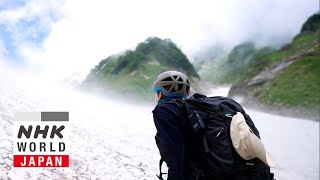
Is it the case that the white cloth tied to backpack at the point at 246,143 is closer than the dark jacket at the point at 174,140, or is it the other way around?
the white cloth tied to backpack at the point at 246,143

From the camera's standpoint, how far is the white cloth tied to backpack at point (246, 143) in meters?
3.78

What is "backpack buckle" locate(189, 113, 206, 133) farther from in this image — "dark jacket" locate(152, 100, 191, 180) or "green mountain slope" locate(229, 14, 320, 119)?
"green mountain slope" locate(229, 14, 320, 119)

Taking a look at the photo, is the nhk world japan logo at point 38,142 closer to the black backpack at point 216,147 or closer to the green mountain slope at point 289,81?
the black backpack at point 216,147

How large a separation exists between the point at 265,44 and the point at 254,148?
7208 inches

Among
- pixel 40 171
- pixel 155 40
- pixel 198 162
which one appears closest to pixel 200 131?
pixel 198 162

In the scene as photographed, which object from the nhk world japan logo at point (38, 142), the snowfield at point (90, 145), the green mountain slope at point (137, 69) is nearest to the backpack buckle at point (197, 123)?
the snowfield at point (90, 145)

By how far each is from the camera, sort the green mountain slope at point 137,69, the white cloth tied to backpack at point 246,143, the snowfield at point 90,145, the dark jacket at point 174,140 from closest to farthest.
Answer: the white cloth tied to backpack at point 246,143, the dark jacket at point 174,140, the snowfield at point 90,145, the green mountain slope at point 137,69

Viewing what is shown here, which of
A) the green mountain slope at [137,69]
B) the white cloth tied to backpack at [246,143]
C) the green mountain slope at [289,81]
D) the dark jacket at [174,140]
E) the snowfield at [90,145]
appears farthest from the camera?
the green mountain slope at [289,81]

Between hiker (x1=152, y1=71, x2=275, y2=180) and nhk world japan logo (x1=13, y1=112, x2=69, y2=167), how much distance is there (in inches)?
189

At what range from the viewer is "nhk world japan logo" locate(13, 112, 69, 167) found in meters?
8.15

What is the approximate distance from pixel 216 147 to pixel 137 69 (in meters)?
42.5

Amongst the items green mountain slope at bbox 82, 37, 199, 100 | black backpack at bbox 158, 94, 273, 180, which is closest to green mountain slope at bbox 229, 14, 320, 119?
green mountain slope at bbox 82, 37, 199, 100

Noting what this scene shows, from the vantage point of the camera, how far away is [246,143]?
3.81 meters

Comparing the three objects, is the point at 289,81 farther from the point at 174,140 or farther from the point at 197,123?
the point at 174,140
